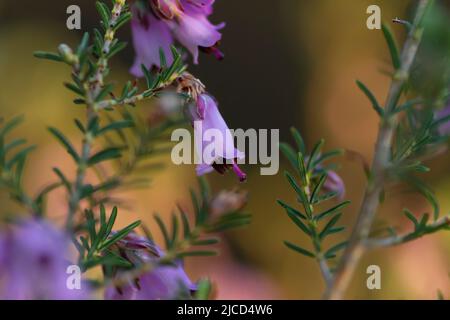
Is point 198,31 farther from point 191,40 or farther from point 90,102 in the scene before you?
point 90,102

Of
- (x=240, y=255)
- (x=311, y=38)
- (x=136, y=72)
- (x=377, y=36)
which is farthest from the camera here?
(x=311, y=38)

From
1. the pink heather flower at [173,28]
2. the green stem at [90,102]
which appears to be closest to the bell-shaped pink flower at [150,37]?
the pink heather flower at [173,28]

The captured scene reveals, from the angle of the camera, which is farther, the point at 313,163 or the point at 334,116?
the point at 334,116

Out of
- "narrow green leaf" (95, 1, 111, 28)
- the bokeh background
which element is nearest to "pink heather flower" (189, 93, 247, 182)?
"narrow green leaf" (95, 1, 111, 28)

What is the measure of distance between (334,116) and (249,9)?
0.96 metres

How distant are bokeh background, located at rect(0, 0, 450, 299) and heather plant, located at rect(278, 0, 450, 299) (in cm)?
59

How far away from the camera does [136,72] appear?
0.75 meters

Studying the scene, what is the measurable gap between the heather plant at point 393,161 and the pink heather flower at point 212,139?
62 millimetres

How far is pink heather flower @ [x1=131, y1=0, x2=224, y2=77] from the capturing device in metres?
0.65

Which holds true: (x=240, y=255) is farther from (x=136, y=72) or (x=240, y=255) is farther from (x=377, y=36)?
(x=136, y=72)

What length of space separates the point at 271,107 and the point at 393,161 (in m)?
2.18

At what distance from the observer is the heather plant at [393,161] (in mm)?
588

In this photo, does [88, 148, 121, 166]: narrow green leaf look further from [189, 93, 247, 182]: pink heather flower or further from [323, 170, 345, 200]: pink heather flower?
[323, 170, 345, 200]: pink heather flower

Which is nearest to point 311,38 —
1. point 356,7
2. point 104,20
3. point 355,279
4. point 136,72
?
point 356,7
